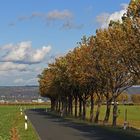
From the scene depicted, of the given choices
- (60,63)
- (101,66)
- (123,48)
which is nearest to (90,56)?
(101,66)

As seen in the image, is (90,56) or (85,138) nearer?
(85,138)

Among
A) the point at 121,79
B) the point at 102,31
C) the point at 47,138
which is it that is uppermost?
the point at 102,31

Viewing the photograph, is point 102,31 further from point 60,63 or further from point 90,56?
point 60,63

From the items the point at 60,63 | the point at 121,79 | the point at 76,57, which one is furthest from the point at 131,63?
the point at 60,63

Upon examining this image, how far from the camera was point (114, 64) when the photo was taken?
181 feet

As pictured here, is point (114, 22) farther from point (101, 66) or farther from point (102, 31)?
point (101, 66)

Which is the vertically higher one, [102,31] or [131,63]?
[102,31]

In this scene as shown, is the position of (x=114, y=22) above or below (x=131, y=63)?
above

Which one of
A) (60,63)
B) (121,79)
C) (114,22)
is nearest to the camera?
(114,22)

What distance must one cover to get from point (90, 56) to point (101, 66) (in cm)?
306

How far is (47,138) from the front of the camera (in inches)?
1374

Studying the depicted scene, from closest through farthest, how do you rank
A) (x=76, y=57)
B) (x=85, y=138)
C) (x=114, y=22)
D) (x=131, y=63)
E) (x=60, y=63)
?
(x=85, y=138) → (x=131, y=63) → (x=114, y=22) → (x=76, y=57) → (x=60, y=63)

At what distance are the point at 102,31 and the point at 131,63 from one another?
36.6ft

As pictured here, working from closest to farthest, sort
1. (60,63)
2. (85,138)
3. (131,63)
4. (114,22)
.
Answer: (85,138) < (131,63) < (114,22) < (60,63)
